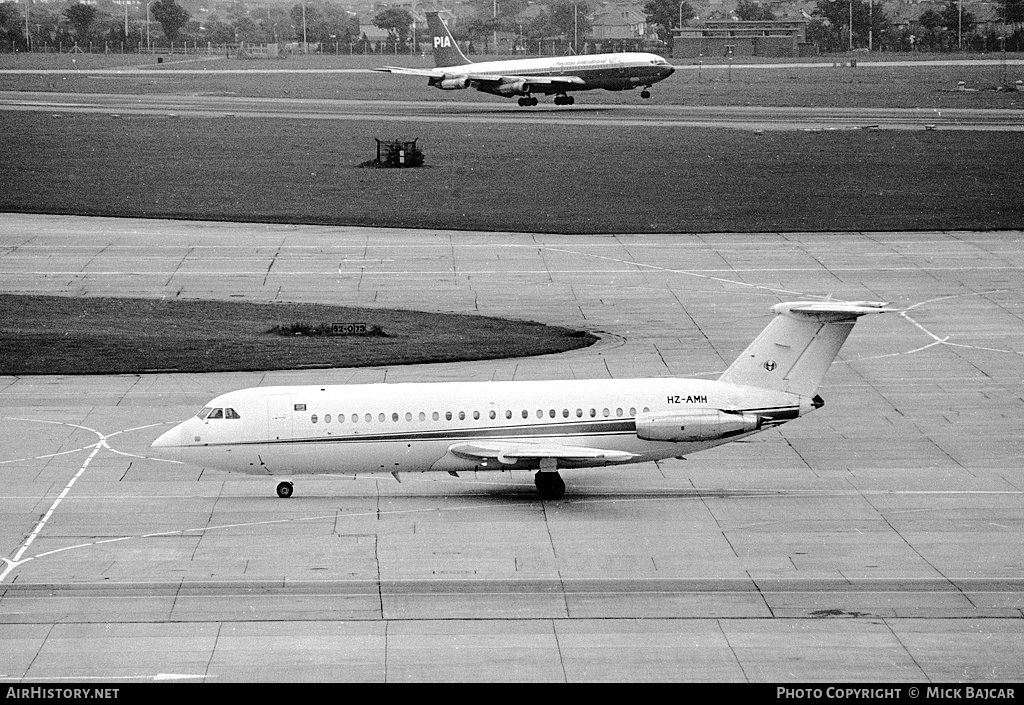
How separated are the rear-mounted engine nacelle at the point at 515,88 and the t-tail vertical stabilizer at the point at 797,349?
104 meters

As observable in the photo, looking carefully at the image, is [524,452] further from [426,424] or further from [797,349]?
[797,349]

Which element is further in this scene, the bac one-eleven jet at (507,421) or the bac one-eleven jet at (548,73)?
the bac one-eleven jet at (548,73)

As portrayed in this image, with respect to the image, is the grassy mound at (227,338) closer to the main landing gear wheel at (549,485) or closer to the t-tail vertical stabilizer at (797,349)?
the main landing gear wheel at (549,485)

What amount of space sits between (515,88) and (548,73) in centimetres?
364

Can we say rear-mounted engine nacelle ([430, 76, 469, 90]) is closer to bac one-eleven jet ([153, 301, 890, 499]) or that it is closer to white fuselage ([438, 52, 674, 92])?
white fuselage ([438, 52, 674, 92])

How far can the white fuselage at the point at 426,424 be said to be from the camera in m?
40.1

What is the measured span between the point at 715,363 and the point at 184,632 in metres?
31.5

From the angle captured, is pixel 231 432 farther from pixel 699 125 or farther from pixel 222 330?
pixel 699 125

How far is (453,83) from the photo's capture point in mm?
146500

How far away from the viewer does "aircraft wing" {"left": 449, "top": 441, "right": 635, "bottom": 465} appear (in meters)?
39.5

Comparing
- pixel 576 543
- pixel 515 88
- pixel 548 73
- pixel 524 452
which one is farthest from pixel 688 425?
pixel 515 88

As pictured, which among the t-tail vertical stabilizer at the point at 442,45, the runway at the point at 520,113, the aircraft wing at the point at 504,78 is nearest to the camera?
the runway at the point at 520,113

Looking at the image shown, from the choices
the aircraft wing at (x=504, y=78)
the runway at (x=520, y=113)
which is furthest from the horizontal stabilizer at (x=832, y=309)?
the aircraft wing at (x=504, y=78)

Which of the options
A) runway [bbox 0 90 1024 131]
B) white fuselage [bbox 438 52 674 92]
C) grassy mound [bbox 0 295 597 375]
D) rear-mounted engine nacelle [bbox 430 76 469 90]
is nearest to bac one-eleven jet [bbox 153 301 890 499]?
grassy mound [bbox 0 295 597 375]
